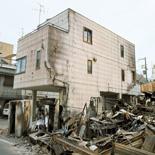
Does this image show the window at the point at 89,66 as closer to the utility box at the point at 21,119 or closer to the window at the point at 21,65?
the window at the point at 21,65

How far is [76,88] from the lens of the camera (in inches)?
699

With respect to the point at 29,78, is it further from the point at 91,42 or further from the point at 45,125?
the point at 91,42

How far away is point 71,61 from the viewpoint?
693 inches

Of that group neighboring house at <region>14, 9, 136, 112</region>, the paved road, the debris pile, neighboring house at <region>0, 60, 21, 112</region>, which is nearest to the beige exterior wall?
neighboring house at <region>0, 60, 21, 112</region>

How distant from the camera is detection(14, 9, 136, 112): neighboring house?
16.4 meters

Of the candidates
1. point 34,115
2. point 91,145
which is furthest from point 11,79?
point 91,145

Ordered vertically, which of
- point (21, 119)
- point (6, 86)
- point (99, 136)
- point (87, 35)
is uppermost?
point (87, 35)

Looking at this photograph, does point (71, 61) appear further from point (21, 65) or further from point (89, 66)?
point (21, 65)

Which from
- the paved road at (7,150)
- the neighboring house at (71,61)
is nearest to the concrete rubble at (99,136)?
the paved road at (7,150)

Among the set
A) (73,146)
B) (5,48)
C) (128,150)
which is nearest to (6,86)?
(5,48)

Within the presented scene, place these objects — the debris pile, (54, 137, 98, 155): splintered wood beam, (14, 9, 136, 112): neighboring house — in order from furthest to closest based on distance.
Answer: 1. (14, 9, 136, 112): neighboring house
2. (54, 137, 98, 155): splintered wood beam
3. the debris pile

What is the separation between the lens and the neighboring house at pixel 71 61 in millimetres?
16406

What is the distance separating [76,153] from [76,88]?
8.20 meters

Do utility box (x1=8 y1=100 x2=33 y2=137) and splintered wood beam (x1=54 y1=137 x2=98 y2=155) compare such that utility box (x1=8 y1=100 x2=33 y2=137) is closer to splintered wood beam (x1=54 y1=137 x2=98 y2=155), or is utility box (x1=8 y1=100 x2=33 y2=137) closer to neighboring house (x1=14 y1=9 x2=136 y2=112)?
neighboring house (x1=14 y1=9 x2=136 y2=112)
